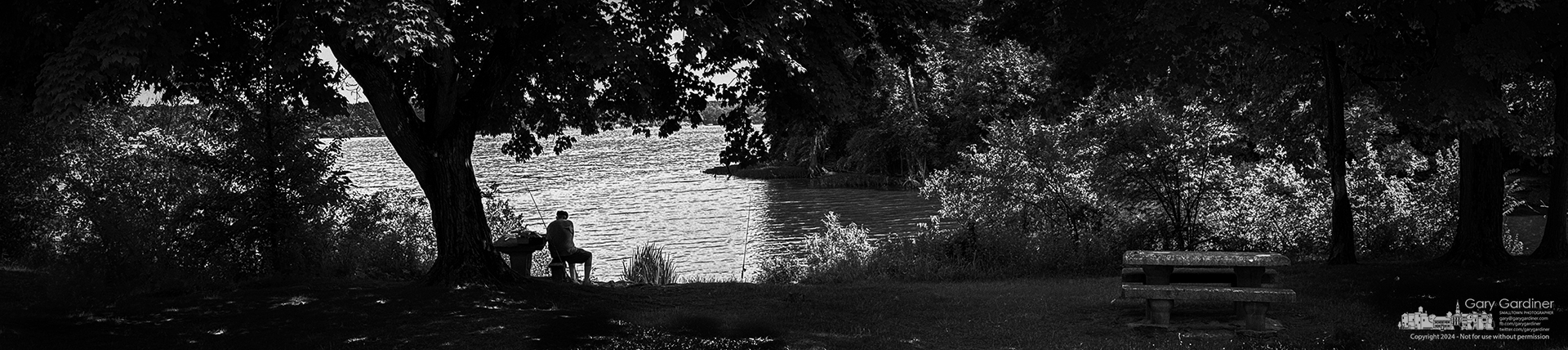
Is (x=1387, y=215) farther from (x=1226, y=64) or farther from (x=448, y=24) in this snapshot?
(x=448, y=24)

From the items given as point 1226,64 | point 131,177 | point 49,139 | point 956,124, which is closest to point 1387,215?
point 1226,64

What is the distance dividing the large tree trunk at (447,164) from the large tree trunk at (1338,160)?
12378 millimetres

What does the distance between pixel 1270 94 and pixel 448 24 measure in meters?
14.1

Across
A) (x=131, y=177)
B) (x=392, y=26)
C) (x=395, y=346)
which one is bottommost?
(x=395, y=346)

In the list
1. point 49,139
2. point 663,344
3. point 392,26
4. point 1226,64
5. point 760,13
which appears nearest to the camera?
point 392,26

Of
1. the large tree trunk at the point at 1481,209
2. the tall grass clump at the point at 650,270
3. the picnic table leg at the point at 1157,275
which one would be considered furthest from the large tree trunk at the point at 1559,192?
the tall grass clump at the point at 650,270

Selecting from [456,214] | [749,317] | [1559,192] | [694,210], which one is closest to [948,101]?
[694,210]

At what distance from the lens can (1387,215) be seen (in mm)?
19766

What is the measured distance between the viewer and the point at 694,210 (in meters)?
47.3

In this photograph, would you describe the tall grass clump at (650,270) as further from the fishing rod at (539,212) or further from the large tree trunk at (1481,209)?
the large tree trunk at (1481,209)

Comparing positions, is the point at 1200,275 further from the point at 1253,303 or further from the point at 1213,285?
the point at 1253,303

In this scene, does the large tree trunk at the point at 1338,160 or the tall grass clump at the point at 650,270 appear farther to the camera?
the tall grass clump at the point at 650,270

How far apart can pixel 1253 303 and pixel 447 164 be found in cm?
910

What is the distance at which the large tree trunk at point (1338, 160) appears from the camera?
645 inches
